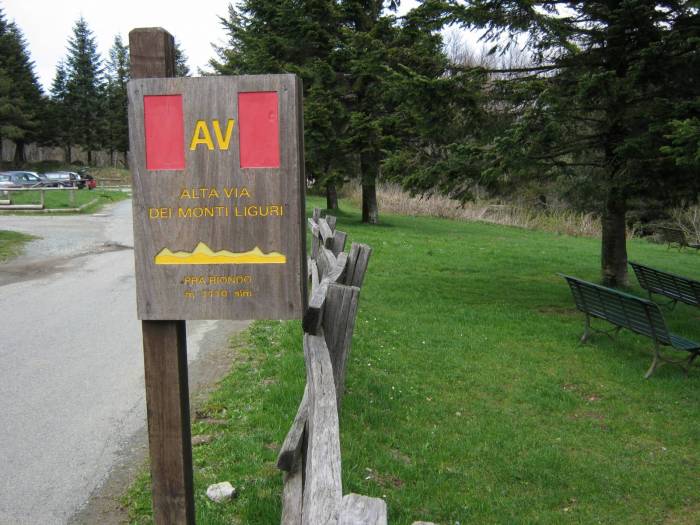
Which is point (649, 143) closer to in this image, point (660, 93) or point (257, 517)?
point (660, 93)

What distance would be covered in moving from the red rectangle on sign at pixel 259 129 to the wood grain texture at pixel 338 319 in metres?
1.64

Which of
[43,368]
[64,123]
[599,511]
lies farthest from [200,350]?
[64,123]

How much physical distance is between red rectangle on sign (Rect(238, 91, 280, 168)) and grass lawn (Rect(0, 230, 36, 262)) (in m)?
13.7

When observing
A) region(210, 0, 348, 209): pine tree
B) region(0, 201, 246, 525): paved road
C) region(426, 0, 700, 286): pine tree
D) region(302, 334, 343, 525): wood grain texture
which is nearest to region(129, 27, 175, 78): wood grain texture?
region(302, 334, 343, 525): wood grain texture

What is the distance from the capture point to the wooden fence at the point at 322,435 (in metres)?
→ 1.98

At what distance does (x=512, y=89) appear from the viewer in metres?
11.0

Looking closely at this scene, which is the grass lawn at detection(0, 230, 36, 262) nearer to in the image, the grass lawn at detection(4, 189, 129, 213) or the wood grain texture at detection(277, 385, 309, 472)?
the grass lawn at detection(4, 189, 129, 213)

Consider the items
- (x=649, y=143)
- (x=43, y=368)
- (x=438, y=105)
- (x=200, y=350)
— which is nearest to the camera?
(x=43, y=368)

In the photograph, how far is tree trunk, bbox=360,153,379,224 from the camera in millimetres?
25000

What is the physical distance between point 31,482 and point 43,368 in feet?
8.89

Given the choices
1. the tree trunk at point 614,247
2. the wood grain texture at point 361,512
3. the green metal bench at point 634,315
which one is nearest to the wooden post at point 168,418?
the wood grain texture at point 361,512

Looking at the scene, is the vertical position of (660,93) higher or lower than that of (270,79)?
higher

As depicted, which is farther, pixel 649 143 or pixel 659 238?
pixel 659 238

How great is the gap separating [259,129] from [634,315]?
6.50 metres
